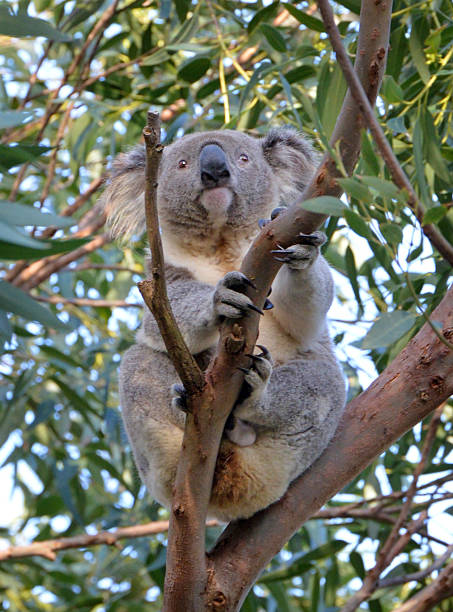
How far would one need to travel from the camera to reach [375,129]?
146 centimetres

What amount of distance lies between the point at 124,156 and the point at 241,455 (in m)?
1.37

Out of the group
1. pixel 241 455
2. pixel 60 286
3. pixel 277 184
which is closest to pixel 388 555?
pixel 241 455

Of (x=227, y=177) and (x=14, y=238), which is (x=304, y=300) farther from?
(x=14, y=238)

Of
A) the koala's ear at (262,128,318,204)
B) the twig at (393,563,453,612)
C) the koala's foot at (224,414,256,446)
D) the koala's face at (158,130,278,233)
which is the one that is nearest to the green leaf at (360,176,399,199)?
the koala's foot at (224,414,256,446)

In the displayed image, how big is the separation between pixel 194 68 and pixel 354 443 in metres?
1.76

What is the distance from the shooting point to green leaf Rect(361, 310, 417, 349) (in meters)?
2.08

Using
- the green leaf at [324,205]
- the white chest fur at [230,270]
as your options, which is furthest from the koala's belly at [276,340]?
the green leaf at [324,205]

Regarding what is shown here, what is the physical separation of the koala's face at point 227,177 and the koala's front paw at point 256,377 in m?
0.76

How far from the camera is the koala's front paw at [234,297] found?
1.92 m

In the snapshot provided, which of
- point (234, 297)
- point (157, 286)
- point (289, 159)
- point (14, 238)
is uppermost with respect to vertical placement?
point (289, 159)

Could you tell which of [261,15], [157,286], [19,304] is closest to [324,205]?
[157,286]

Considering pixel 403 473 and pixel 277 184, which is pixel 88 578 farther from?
pixel 277 184

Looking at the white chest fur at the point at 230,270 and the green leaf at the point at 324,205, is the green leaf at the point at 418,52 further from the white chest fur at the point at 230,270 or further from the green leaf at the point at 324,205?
the green leaf at the point at 324,205

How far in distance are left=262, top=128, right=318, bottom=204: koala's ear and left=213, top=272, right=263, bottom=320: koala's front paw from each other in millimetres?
1106
